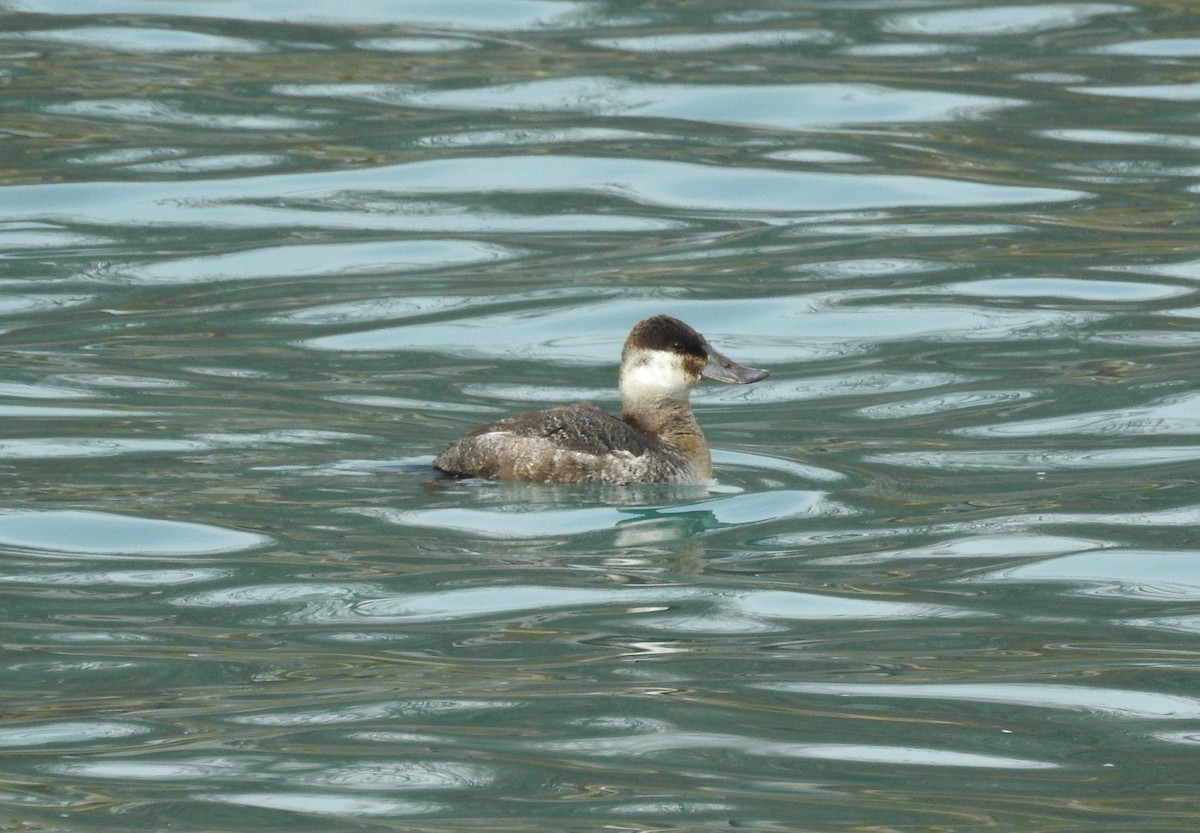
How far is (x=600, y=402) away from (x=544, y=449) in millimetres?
2230

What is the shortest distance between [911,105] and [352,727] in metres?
11.3

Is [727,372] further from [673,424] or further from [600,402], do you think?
[600,402]

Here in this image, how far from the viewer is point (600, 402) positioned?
37.4 feet

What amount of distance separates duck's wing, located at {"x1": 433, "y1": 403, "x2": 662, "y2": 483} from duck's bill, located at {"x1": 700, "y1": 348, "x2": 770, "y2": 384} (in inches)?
30.4

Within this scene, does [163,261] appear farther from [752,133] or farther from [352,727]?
[352,727]

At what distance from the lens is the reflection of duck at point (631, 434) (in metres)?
9.17

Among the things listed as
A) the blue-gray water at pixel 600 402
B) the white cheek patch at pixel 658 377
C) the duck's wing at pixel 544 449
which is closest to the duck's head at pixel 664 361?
the white cheek patch at pixel 658 377

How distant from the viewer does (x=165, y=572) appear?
7980 mm

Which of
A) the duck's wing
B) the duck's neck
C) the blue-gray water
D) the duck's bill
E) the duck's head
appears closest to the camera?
the blue-gray water

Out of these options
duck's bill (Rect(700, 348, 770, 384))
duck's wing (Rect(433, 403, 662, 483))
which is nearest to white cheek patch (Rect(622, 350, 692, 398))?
duck's bill (Rect(700, 348, 770, 384))

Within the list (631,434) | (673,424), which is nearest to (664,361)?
(673,424)

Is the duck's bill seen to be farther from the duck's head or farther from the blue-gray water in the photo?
the blue-gray water

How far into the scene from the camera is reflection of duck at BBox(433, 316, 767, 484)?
917 cm

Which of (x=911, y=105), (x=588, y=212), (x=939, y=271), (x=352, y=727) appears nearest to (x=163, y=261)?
(x=588, y=212)
